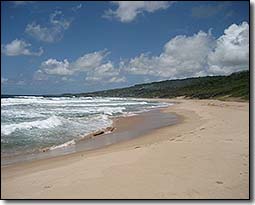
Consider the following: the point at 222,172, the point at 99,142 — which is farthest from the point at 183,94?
the point at 222,172

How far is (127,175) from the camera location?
3855 millimetres

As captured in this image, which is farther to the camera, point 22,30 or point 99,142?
point 99,142

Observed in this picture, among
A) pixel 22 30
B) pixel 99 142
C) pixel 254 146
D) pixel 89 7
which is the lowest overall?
pixel 99 142

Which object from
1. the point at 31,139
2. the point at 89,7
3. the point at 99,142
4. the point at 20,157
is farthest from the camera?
the point at 99,142

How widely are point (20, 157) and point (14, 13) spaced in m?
2.62

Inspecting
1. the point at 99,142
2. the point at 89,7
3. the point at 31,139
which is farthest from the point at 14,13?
the point at 99,142

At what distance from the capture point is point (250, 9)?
3426 mm

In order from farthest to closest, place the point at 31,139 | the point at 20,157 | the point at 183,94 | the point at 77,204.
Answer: the point at 183,94, the point at 31,139, the point at 20,157, the point at 77,204

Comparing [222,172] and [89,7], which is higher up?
[89,7]

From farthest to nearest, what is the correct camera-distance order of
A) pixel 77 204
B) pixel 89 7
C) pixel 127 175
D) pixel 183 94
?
pixel 183 94 → pixel 127 175 → pixel 89 7 → pixel 77 204

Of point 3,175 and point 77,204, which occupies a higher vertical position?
point 3,175

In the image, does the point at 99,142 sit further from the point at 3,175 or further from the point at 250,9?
the point at 250,9

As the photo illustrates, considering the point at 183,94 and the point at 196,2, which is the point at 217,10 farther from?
the point at 183,94

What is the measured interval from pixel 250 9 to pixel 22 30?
2341 millimetres
